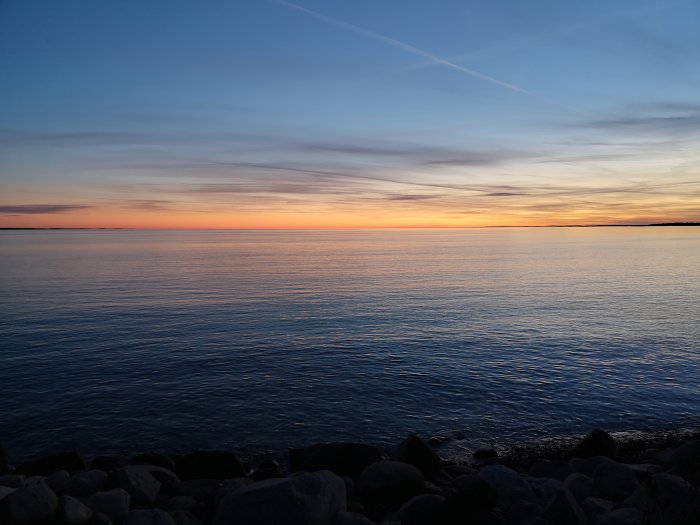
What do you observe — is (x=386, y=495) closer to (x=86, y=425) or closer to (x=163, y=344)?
(x=86, y=425)

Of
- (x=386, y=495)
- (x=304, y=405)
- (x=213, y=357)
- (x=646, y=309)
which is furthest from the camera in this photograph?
(x=646, y=309)

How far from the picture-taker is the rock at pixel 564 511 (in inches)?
398

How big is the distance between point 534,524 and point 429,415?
451 inches

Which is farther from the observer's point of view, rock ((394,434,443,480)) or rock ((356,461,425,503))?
rock ((394,434,443,480))

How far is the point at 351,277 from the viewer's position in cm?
7650

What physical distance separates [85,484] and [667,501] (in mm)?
13375

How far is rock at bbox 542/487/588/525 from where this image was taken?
33.2 feet

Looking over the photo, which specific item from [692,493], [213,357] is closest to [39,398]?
[213,357]

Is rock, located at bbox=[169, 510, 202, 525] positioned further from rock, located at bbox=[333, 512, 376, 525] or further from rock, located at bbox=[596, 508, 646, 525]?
rock, located at bbox=[596, 508, 646, 525]

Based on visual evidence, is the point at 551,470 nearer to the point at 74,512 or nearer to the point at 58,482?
the point at 74,512

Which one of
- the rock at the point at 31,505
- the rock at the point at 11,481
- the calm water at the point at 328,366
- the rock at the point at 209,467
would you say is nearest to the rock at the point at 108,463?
the rock at the point at 209,467

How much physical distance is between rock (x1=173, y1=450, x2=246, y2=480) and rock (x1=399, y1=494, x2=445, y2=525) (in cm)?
625

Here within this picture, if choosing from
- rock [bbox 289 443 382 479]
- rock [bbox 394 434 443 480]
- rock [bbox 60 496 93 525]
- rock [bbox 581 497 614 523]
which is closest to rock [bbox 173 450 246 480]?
rock [bbox 289 443 382 479]

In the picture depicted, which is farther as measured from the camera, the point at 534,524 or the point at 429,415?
the point at 429,415
